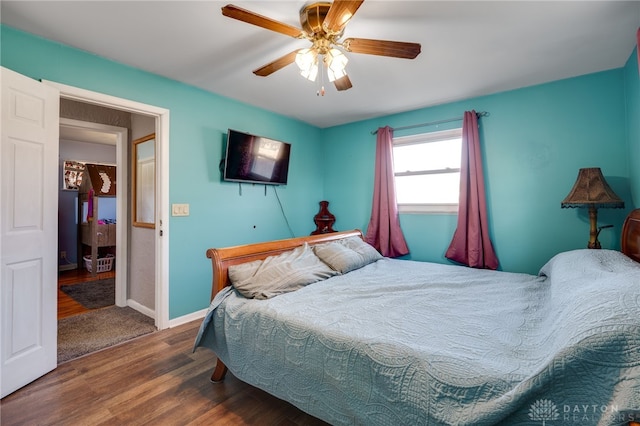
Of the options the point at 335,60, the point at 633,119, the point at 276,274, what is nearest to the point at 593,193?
the point at 633,119

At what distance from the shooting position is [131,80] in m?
2.47

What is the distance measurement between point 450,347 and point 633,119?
8.54 feet

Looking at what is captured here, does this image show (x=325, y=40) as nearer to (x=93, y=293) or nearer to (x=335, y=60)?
(x=335, y=60)

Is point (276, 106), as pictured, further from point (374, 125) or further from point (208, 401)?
point (208, 401)

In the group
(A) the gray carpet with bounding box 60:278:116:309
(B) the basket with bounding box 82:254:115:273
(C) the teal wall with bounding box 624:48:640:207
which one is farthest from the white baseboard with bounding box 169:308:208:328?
(C) the teal wall with bounding box 624:48:640:207

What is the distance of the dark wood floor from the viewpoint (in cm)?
155

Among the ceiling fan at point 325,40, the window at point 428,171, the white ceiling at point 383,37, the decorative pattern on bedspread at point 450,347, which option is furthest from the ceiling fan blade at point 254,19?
the window at point 428,171

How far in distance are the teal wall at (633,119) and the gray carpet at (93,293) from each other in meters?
5.27

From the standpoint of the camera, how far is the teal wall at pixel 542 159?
2541mm

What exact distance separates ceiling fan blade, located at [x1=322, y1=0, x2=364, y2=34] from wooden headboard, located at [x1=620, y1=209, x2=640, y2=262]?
2.14 metres

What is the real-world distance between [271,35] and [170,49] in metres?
0.82

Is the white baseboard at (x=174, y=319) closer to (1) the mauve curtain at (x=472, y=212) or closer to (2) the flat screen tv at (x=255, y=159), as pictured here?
(2) the flat screen tv at (x=255, y=159)

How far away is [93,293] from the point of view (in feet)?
12.4

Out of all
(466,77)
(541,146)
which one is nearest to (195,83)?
(466,77)
